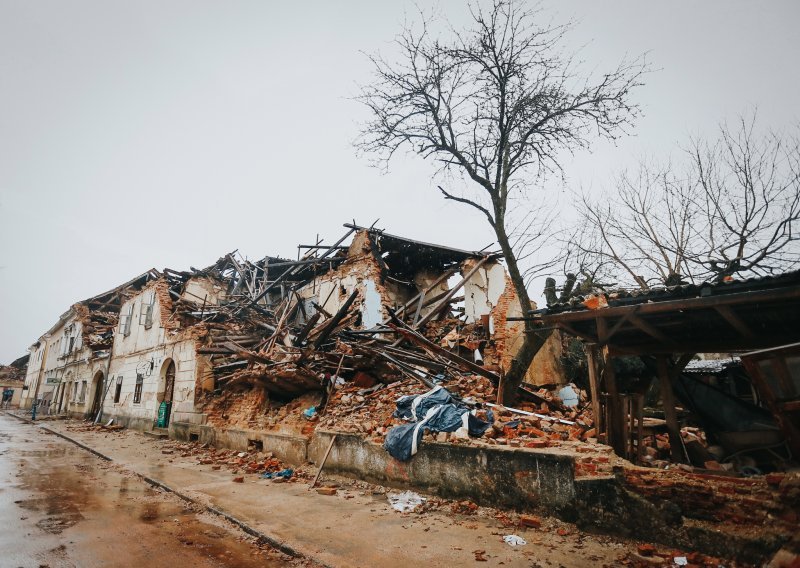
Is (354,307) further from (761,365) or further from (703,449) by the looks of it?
(761,365)

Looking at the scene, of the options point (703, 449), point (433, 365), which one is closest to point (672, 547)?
point (703, 449)

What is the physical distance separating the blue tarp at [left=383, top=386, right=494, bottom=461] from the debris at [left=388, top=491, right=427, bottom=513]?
Result: 1.73 feet

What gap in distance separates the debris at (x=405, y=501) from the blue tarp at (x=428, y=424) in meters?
0.53

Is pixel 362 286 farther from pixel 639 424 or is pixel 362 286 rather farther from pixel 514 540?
pixel 514 540

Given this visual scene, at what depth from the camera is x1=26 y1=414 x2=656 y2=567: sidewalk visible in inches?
156

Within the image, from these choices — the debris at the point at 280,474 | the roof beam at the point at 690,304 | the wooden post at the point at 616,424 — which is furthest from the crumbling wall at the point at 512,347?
the debris at the point at 280,474

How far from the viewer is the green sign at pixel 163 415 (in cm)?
1468

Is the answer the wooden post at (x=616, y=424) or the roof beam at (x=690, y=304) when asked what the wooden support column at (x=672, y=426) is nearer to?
the wooden post at (x=616, y=424)

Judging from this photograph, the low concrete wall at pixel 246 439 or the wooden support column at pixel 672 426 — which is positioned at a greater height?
the wooden support column at pixel 672 426

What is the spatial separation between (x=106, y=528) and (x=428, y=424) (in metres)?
4.55

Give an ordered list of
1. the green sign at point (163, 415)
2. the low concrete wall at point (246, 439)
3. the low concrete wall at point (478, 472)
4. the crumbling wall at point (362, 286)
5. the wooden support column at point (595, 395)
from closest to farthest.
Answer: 1. the low concrete wall at point (478, 472)
2. the wooden support column at point (595, 395)
3. the low concrete wall at point (246, 439)
4. the crumbling wall at point (362, 286)
5. the green sign at point (163, 415)

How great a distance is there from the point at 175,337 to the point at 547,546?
15388 millimetres

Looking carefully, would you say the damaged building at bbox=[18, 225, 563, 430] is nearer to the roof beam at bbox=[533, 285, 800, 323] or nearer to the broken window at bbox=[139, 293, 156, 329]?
the broken window at bbox=[139, 293, 156, 329]

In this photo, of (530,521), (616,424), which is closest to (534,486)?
(530,521)
